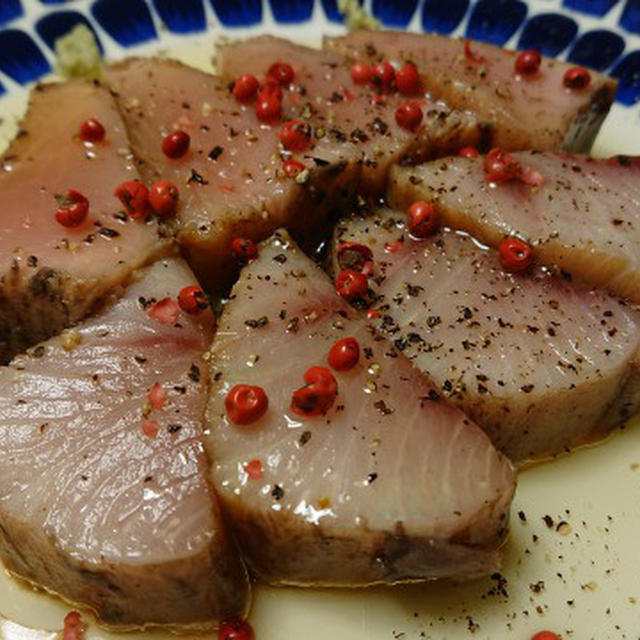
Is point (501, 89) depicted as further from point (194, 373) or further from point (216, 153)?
point (194, 373)

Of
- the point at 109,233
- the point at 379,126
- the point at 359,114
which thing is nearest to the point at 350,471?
the point at 109,233

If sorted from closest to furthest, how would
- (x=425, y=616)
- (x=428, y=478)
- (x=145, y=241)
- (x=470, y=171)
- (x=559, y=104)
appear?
(x=428, y=478)
(x=425, y=616)
(x=145, y=241)
(x=470, y=171)
(x=559, y=104)

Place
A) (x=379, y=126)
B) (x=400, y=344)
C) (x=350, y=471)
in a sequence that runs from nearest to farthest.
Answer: (x=350, y=471), (x=400, y=344), (x=379, y=126)

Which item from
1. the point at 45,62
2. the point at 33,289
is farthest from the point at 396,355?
the point at 45,62

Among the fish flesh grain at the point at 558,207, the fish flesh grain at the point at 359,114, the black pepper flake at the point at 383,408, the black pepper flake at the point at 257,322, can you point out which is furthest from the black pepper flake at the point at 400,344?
the fish flesh grain at the point at 359,114

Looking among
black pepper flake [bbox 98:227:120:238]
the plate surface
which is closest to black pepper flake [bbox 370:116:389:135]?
black pepper flake [bbox 98:227:120:238]

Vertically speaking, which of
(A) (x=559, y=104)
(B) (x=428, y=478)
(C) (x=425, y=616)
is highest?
(A) (x=559, y=104)

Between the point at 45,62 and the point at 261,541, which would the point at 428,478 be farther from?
the point at 45,62
